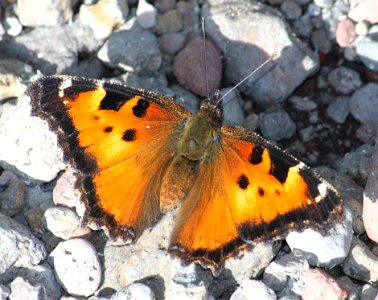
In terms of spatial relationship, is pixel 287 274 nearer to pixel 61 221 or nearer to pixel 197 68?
pixel 61 221

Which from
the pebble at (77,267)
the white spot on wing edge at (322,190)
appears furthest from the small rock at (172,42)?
the white spot on wing edge at (322,190)

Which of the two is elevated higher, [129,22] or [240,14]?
[240,14]

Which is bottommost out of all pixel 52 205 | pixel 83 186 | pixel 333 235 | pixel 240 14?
pixel 52 205

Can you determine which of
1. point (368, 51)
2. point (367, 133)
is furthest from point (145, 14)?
point (367, 133)

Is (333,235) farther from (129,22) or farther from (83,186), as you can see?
(129,22)

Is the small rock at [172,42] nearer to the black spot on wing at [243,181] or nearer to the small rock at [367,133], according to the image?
the small rock at [367,133]

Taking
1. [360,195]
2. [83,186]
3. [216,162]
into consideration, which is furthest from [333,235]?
[83,186]
